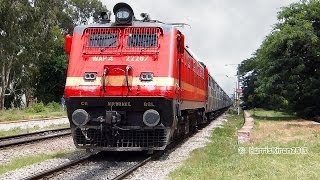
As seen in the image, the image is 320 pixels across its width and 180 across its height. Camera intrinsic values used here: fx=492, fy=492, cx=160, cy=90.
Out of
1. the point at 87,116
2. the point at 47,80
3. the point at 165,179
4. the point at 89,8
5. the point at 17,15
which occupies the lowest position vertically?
the point at 165,179

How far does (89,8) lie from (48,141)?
5387 centimetres

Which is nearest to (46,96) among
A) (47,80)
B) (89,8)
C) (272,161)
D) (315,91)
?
(47,80)

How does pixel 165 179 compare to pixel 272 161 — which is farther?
pixel 272 161

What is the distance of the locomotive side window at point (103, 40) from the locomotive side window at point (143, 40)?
1.36ft

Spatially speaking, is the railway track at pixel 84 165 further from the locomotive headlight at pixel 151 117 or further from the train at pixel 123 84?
the locomotive headlight at pixel 151 117

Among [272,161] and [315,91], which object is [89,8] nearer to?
[315,91]

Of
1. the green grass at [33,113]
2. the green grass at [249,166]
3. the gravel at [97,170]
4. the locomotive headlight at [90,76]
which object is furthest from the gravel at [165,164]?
the green grass at [33,113]

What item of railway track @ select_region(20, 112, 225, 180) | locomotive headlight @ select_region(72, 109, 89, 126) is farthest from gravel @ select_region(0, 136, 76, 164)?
locomotive headlight @ select_region(72, 109, 89, 126)

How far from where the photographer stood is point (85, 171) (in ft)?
34.9

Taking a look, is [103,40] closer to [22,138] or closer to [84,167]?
[84,167]

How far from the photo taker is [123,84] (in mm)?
11859

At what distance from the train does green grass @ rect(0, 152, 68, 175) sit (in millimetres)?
1014

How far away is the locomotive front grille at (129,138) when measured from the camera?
12117 mm

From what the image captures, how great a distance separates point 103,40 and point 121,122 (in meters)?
2.19
